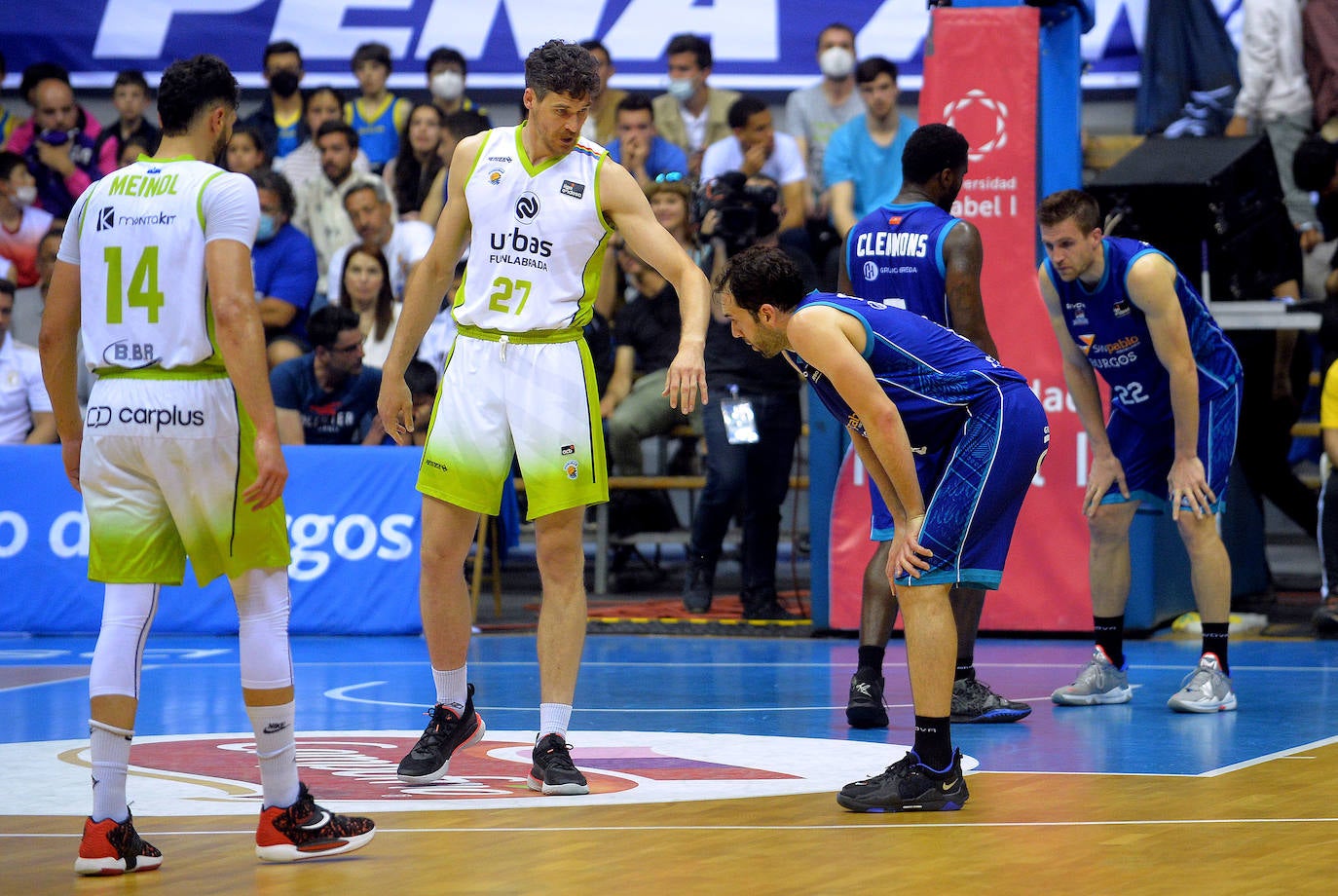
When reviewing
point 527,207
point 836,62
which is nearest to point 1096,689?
point 527,207

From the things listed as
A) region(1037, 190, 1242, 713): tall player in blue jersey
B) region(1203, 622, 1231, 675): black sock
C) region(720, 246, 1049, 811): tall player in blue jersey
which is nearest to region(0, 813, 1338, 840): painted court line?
region(720, 246, 1049, 811): tall player in blue jersey

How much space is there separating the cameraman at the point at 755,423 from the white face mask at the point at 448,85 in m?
3.49

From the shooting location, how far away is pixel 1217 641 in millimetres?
7047

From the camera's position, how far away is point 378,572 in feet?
32.2

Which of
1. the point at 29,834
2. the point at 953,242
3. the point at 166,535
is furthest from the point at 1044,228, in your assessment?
the point at 29,834

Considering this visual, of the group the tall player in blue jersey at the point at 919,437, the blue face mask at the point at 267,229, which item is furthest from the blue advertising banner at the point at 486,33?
Answer: the tall player in blue jersey at the point at 919,437

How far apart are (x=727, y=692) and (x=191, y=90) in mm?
3845

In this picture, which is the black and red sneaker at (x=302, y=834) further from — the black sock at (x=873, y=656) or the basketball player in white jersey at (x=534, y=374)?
the black sock at (x=873, y=656)

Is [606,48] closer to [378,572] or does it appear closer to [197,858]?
[378,572]

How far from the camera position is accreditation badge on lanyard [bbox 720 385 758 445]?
31.5 feet

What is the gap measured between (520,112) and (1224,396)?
798 cm

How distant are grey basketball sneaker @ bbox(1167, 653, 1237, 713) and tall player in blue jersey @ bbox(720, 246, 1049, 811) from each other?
1729mm

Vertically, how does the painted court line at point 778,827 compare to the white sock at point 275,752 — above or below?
below

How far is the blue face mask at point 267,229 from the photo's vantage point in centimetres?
1138
